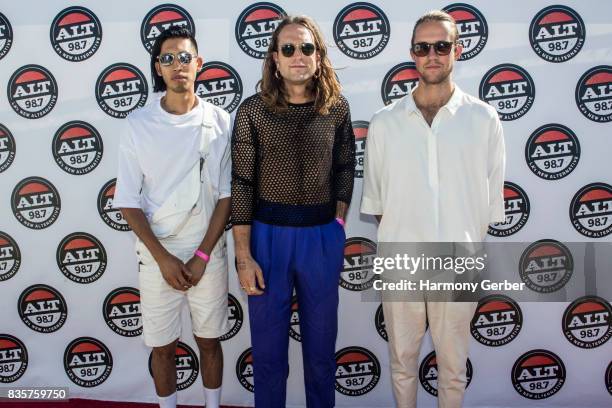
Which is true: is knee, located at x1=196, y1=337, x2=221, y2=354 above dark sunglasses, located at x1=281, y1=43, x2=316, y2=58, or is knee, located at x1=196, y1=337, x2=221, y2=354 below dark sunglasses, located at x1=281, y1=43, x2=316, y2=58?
below

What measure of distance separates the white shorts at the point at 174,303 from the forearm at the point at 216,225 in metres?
0.08

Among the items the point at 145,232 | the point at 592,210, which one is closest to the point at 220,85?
the point at 145,232

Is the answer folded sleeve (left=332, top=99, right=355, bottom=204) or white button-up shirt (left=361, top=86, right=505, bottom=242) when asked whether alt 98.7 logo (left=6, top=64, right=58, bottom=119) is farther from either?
white button-up shirt (left=361, top=86, right=505, bottom=242)

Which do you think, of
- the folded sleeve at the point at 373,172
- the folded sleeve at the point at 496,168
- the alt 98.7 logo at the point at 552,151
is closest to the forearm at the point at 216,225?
the folded sleeve at the point at 373,172

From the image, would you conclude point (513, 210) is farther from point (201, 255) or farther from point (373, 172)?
point (201, 255)

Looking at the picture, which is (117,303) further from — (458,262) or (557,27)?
(557,27)

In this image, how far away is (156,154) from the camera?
6.49 feet

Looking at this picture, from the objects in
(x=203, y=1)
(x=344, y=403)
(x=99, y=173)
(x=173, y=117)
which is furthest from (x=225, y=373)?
(x=203, y=1)

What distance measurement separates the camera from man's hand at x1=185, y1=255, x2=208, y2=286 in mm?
1990

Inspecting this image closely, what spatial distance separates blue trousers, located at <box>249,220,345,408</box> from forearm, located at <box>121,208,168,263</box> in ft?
1.24

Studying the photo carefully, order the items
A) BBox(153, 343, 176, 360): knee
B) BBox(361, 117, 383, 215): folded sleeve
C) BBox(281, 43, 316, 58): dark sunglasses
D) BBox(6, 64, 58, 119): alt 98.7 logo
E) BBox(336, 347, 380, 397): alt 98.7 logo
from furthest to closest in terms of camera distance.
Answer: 1. BBox(336, 347, 380, 397): alt 98.7 logo
2. BBox(6, 64, 58, 119): alt 98.7 logo
3. BBox(153, 343, 176, 360): knee
4. BBox(361, 117, 383, 215): folded sleeve
5. BBox(281, 43, 316, 58): dark sunglasses

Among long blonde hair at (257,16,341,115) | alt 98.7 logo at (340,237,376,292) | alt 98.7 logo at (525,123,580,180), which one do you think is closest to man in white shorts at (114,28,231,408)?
long blonde hair at (257,16,341,115)

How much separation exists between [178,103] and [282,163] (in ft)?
1.74

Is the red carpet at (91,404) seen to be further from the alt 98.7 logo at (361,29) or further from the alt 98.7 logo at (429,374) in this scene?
the alt 98.7 logo at (361,29)
